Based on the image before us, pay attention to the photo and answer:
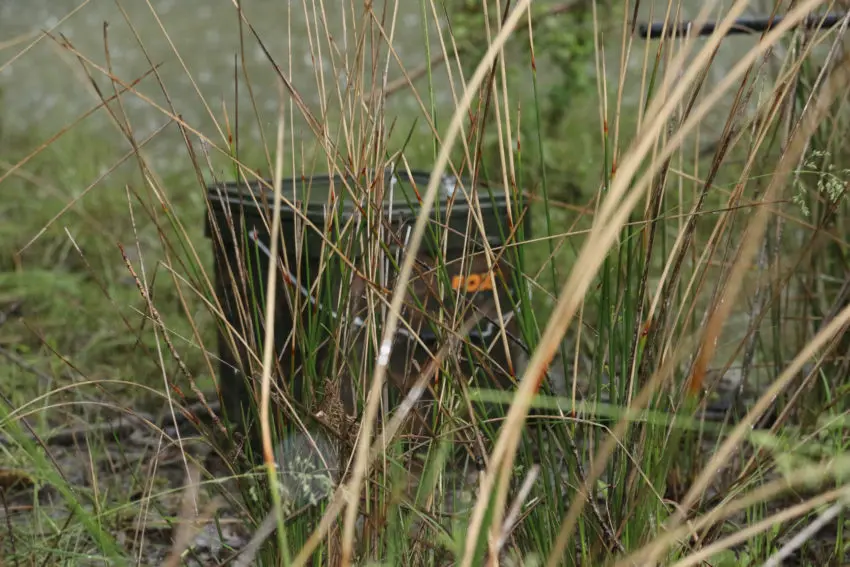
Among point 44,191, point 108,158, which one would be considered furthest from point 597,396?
point 108,158

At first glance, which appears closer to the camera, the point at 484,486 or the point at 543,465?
the point at 484,486

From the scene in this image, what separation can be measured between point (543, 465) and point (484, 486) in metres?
0.45

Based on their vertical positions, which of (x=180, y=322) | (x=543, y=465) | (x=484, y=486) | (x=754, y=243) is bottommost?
(x=180, y=322)

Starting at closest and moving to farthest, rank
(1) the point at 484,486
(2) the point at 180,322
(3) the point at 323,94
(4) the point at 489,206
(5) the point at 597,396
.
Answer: (1) the point at 484,486 < (5) the point at 597,396 < (3) the point at 323,94 < (4) the point at 489,206 < (2) the point at 180,322

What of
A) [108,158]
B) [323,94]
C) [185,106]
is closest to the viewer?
[323,94]

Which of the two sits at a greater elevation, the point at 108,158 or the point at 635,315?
the point at 635,315

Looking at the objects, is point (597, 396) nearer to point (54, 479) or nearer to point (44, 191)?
point (54, 479)

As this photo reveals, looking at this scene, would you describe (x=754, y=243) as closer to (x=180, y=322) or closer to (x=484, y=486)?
(x=484, y=486)

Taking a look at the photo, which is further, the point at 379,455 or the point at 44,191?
the point at 44,191

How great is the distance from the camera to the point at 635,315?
1.45 metres

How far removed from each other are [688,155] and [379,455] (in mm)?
3248

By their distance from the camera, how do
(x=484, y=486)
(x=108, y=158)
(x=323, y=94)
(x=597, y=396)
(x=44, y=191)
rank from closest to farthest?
(x=484, y=486), (x=597, y=396), (x=323, y=94), (x=44, y=191), (x=108, y=158)

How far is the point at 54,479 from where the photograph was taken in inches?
43.5

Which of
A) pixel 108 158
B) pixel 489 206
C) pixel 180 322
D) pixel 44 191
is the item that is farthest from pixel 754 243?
pixel 108 158
